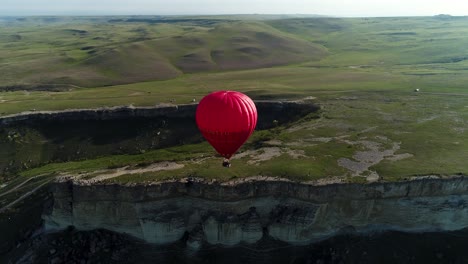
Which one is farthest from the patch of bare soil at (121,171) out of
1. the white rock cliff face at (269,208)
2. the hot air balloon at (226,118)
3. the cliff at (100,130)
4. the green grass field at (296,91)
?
the cliff at (100,130)

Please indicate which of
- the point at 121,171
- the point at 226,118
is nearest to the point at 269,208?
the point at 226,118

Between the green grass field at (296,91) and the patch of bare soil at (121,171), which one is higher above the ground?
the green grass field at (296,91)

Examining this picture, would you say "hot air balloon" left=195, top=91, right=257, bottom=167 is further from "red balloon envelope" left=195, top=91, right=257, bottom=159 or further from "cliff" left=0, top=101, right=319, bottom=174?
"cliff" left=0, top=101, right=319, bottom=174

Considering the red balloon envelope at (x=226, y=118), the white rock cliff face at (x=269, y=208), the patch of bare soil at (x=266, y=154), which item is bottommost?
the white rock cliff face at (x=269, y=208)

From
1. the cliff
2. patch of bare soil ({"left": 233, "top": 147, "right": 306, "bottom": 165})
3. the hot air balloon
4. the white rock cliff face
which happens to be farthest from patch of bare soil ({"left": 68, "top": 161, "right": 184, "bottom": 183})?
the cliff

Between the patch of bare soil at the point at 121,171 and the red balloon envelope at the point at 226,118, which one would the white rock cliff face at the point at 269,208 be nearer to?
the patch of bare soil at the point at 121,171

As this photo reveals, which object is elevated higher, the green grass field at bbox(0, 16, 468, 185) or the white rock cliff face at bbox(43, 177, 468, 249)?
the green grass field at bbox(0, 16, 468, 185)

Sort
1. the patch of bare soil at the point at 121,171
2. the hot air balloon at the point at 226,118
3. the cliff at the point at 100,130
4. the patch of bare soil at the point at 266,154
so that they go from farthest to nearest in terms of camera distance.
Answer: the cliff at the point at 100,130 < the patch of bare soil at the point at 266,154 < the patch of bare soil at the point at 121,171 < the hot air balloon at the point at 226,118

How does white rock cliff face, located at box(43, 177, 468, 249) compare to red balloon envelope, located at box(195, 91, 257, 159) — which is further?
white rock cliff face, located at box(43, 177, 468, 249)

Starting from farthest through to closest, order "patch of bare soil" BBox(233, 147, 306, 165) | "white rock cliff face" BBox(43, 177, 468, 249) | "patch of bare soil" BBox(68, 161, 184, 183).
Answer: "patch of bare soil" BBox(233, 147, 306, 165) → "patch of bare soil" BBox(68, 161, 184, 183) → "white rock cliff face" BBox(43, 177, 468, 249)
